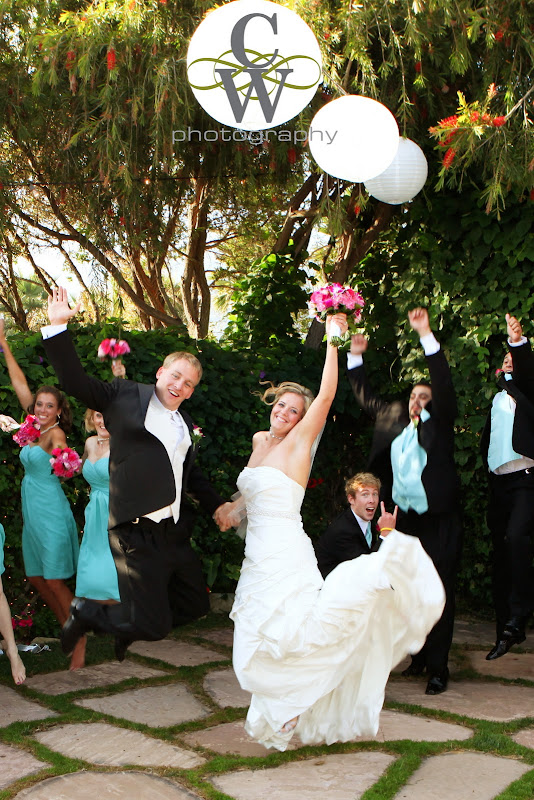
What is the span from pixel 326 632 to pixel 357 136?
2.94 m

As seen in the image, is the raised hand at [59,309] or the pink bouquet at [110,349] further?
the pink bouquet at [110,349]

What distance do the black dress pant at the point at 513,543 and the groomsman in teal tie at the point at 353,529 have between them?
878 millimetres

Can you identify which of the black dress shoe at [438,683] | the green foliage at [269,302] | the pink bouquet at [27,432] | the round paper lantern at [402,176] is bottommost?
the black dress shoe at [438,683]

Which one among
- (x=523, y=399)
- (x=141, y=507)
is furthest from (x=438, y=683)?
(x=141, y=507)

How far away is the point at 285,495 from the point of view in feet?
13.2

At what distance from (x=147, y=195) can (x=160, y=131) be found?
1975 mm

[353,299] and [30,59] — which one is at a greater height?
[30,59]

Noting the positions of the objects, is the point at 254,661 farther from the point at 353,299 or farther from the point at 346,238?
the point at 346,238

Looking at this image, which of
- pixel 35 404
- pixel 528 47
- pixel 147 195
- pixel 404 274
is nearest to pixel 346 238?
pixel 404 274

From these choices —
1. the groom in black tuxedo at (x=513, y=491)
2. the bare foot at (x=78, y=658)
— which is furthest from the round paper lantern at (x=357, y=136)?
the bare foot at (x=78, y=658)

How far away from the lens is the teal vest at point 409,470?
489 centimetres

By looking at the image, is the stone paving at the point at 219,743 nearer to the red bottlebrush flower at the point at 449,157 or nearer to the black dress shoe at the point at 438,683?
the black dress shoe at the point at 438,683

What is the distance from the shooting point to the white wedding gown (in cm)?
344

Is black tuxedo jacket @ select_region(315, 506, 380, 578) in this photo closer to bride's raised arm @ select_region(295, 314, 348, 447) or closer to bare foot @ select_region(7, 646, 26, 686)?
bride's raised arm @ select_region(295, 314, 348, 447)
